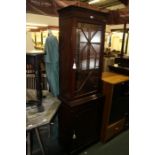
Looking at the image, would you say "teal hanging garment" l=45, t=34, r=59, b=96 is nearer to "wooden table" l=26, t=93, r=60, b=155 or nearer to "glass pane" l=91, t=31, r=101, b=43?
"wooden table" l=26, t=93, r=60, b=155

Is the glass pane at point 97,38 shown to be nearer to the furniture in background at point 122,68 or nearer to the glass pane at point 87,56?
the glass pane at point 87,56

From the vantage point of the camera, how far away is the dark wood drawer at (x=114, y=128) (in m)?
2.43

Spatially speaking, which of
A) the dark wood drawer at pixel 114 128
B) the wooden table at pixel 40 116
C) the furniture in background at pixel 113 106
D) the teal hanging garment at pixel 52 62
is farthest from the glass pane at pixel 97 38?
the dark wood drawer at pixel 114 128

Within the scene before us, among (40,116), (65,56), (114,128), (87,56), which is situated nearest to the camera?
(40,116)

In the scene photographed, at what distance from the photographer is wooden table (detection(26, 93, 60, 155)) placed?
1473mm

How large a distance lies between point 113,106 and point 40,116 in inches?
47.9

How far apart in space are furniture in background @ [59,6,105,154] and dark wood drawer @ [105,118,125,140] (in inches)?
11.6

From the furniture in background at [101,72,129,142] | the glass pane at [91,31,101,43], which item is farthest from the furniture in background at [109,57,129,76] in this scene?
the glass pane at [91,31,101,43]

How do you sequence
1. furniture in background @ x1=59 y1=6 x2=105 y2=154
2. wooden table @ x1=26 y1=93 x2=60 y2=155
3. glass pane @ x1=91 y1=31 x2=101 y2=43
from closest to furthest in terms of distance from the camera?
1. wooden table @ x1=26 y1=93 x2=60 y2=155
2. furniture in background @ x1=59 y1=6 x2=105 y2=154
3. glass pane @ x1=91 y1=31 x2=101 y2=43

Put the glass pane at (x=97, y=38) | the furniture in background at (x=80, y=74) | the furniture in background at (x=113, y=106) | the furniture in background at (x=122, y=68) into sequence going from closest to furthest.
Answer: the furniture in background at (x=80, y=74)
the glass pane at (x=97, y=38)
the furniture in background at (x=113, y=106)
the furniture in background at (x=122, y=68)

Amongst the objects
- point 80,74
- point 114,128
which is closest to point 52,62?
point 80,74

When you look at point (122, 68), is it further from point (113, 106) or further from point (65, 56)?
point (65, 56)

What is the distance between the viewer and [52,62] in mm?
2068
